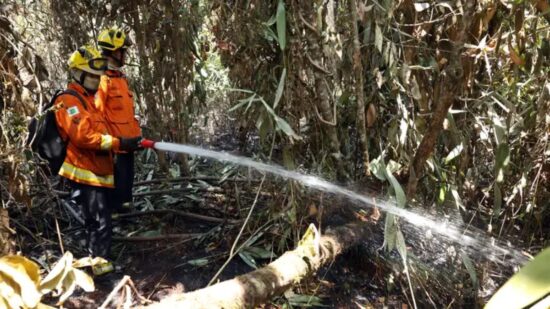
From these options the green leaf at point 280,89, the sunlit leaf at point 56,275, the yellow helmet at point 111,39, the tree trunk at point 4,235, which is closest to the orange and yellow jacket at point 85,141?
the yellow helmet at point 111,39

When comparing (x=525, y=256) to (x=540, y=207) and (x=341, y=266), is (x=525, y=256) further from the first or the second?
(x=341, y=266)

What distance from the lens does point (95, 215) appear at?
3.53 meters

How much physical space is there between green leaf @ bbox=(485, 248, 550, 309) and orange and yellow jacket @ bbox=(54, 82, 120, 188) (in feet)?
10.2

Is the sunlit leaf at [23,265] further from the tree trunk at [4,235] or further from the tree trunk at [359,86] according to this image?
the tree trunk at [359,86]

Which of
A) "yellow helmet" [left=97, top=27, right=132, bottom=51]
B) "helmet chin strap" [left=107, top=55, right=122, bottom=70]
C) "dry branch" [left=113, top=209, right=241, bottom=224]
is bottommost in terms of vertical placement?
"dry branch" [left=113, top=209, right=241, bottom=224]

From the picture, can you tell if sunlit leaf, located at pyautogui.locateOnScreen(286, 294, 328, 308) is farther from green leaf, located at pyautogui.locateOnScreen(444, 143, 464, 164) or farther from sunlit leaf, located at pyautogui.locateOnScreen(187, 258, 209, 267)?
green leaf, located at pyautogui.locateOnScreen(444, 143, 464, 164)

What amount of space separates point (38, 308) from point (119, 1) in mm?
3628

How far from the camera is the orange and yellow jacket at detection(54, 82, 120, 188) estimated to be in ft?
10.6

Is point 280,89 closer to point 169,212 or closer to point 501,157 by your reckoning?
point 501,157

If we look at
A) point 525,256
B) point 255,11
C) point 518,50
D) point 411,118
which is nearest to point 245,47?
point 255,11

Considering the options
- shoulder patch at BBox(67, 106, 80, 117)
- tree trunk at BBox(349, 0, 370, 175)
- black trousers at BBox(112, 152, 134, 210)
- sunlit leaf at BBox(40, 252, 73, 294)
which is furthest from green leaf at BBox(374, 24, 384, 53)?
black trousers at BBox(112, 152, 134, 210)

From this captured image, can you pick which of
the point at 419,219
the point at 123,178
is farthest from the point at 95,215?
the point at 419,219

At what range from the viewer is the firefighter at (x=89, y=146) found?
323 cm

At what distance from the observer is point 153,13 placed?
4.38m
